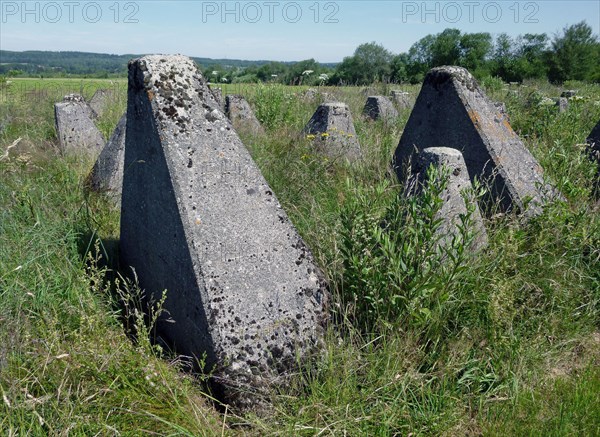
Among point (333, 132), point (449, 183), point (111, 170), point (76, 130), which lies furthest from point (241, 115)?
point (449, 183)

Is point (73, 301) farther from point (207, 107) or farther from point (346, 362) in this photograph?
point (346, 362)

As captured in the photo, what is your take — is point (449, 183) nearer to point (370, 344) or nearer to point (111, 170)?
point (370, 344)

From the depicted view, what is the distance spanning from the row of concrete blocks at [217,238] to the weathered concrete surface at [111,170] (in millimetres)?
1746

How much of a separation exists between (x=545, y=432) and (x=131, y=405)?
1.91 meters

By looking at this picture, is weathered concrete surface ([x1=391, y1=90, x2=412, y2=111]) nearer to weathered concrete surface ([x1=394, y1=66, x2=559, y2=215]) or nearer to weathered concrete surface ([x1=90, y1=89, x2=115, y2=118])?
weathered concrete surface ([x1=90, y1=89, x2=115, y2=118])

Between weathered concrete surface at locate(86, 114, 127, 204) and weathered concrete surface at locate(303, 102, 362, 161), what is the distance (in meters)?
2.24

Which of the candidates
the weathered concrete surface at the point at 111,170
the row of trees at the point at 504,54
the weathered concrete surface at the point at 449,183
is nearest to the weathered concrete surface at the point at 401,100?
the weathered concrete surface at the point at 111,170

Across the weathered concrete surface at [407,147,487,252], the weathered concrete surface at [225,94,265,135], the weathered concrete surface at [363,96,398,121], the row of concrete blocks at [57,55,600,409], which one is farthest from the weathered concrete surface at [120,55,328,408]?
the weathered concrete surface at [363,96,398,121]

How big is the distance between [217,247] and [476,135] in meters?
2.71

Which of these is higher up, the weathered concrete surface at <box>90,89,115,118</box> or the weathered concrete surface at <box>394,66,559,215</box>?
the weathered concrete surface at <box>90,89,115,118</box>

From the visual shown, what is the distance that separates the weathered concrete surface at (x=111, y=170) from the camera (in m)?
4.89

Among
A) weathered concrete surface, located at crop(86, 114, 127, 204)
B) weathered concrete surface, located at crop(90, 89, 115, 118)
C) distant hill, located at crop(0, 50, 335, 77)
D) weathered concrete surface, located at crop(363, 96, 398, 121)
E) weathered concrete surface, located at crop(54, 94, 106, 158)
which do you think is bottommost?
weathered concrete surface, located at crop(86, 114, 127, 204)

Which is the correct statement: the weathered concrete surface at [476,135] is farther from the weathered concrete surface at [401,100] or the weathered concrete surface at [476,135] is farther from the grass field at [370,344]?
the weathered concrete surface at [401,100]

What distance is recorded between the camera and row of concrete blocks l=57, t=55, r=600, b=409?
2.55 m
